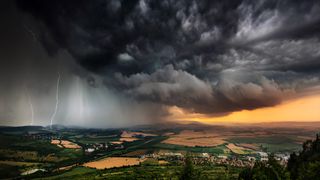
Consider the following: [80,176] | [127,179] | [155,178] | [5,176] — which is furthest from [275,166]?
[5,176]

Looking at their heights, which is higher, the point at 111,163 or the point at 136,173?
the point at 111,163

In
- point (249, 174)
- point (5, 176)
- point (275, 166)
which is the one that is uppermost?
point (275, 166)

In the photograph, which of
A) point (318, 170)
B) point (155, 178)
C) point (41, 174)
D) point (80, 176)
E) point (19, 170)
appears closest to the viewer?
point (318, 170)

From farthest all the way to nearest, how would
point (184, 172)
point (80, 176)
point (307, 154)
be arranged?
point (80, 176), point (307, 154), point (184, 172)

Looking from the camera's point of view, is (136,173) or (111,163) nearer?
(136,173)

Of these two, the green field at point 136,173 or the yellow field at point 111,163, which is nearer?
the green field at point 136,173

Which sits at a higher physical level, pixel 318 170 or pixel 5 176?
pixel 318 170

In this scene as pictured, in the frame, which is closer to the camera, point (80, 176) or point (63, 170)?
point (80, 176)

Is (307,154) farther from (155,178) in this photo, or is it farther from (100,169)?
(100,169)

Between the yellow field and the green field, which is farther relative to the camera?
the yellow field
